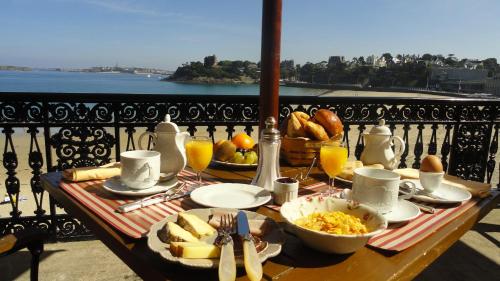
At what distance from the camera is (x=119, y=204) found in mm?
1423

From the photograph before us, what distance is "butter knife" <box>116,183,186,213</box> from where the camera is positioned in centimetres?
135

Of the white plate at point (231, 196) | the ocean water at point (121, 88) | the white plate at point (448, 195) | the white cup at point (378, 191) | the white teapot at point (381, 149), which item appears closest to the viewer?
the white cup at point (378, 191)

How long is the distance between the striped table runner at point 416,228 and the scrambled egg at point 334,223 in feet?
0.27

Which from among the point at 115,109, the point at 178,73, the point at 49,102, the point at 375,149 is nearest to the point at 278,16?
the point at 375,149

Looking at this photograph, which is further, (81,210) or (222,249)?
(81,210)

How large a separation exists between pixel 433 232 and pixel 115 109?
8.86 ft

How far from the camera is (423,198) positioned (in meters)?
1.57

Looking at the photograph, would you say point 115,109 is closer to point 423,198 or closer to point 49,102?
point 49,102

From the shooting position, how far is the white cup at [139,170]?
149cm

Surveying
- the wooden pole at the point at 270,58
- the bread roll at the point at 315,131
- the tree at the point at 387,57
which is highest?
the tree at the point at 387,57

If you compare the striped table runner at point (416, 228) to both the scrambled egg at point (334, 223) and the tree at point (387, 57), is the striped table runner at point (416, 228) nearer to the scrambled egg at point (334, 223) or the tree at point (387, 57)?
the scrambled egg at point (334, 223)

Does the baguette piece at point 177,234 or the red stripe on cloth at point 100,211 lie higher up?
the baguette piece at point 177,234

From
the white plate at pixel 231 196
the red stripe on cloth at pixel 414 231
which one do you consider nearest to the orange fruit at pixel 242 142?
the white plate at pixel 231 196

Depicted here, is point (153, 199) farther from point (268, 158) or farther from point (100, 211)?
point (268, 158)
